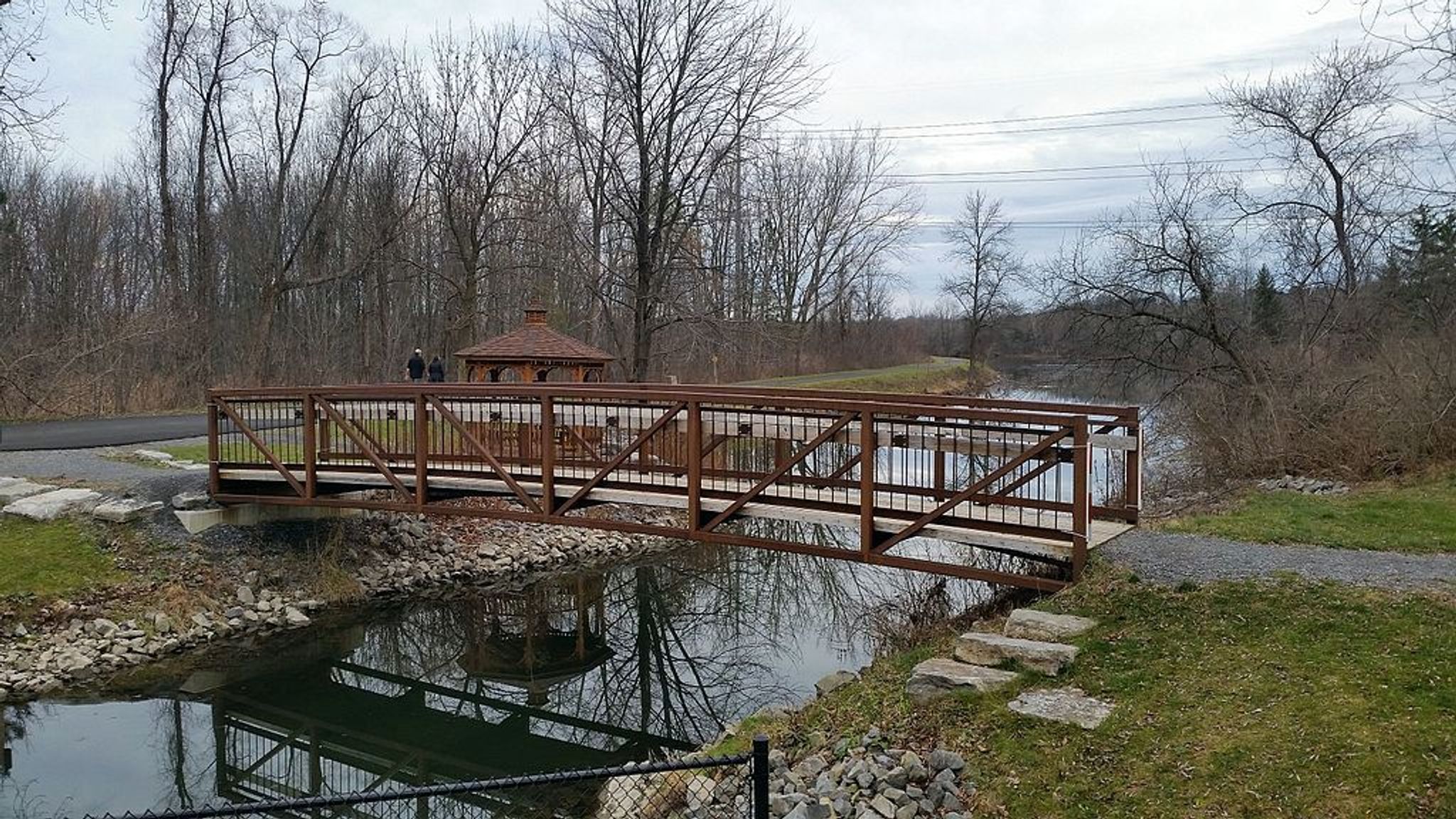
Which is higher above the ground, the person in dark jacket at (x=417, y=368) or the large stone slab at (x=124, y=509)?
the person in dark jacket at (x=417, y=368)

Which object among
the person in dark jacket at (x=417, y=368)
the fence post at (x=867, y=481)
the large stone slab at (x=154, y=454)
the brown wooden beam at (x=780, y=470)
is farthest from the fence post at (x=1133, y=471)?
the person in dark jacket at (x=417, y=368)

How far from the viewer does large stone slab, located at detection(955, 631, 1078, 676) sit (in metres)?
6.14

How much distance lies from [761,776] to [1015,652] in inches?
120

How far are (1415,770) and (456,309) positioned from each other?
999 inches

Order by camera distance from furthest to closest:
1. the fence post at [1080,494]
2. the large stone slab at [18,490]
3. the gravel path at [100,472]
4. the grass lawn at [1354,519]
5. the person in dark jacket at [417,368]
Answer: the person in dark jacket at [417,368]
the gravel path at [100,472]
the large stone slab at [18,490]
the grass lawn at [1354,519]
the fence post at [1080,494]

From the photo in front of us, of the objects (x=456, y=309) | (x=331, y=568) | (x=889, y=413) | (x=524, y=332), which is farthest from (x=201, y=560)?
(x=456, y=309)

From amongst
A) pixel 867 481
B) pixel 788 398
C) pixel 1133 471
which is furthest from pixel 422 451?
pixel 1133 471

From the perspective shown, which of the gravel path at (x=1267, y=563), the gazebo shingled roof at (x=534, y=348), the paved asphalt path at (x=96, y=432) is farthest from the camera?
the paved asphalt path at (x=96, y=432)

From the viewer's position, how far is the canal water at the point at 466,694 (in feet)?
28.0

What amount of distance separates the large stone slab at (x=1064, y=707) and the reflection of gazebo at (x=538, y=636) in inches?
240

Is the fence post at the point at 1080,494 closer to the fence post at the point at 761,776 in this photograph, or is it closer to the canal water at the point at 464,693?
the canal water at the point at 464,693

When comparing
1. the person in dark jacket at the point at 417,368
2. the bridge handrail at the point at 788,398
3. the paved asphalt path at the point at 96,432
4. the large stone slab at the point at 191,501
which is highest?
the person in dark jacket at the point at 417,368

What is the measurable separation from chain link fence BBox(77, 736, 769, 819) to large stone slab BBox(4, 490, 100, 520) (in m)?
6.40

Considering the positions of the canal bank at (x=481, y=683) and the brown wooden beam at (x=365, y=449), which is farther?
the brown wooden beam at (x=365, y=449)
